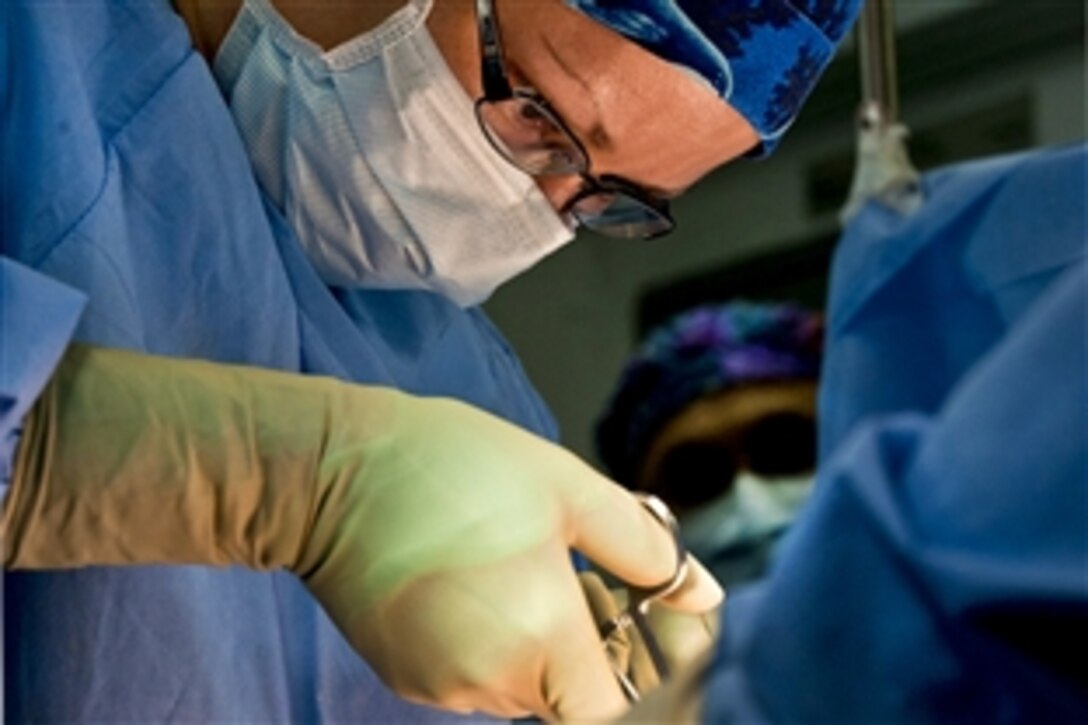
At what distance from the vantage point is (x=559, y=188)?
1.51m

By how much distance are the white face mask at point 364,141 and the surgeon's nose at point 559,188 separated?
0.10 ft

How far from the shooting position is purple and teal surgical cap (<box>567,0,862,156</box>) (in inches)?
52.2

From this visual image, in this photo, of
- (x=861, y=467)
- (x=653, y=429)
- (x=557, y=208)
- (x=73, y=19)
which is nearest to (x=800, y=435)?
(x=653, y=429)

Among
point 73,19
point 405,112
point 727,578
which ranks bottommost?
point 727,578

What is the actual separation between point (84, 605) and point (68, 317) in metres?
0.26

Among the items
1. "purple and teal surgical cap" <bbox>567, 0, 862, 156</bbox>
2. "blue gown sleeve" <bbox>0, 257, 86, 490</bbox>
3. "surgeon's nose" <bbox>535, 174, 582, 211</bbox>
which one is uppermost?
"blue gown sleeve" <bbox>0, 257, 86, 490</bbox>

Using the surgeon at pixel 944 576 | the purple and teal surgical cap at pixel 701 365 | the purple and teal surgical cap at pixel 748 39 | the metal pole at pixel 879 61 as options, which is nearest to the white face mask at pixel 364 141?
the purple and teal surgical cap at pixel 748 39

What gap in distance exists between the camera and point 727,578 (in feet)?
9.42

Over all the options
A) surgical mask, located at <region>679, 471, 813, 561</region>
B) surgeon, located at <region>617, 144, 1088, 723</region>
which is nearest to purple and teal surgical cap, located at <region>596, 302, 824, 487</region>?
surgical mask, located at <region>679, 471, 813, 561</region>

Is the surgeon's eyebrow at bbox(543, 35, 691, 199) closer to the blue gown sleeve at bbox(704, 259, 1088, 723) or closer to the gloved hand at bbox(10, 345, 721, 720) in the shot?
the gloved hand at bbox(10, 345, 721, 720)

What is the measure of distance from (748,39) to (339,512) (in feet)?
1.95

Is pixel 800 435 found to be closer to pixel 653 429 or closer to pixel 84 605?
pixel 653 429

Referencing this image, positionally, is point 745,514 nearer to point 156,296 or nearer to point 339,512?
point 156,296

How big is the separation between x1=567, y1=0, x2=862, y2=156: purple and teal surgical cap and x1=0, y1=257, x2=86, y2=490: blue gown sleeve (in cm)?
56
